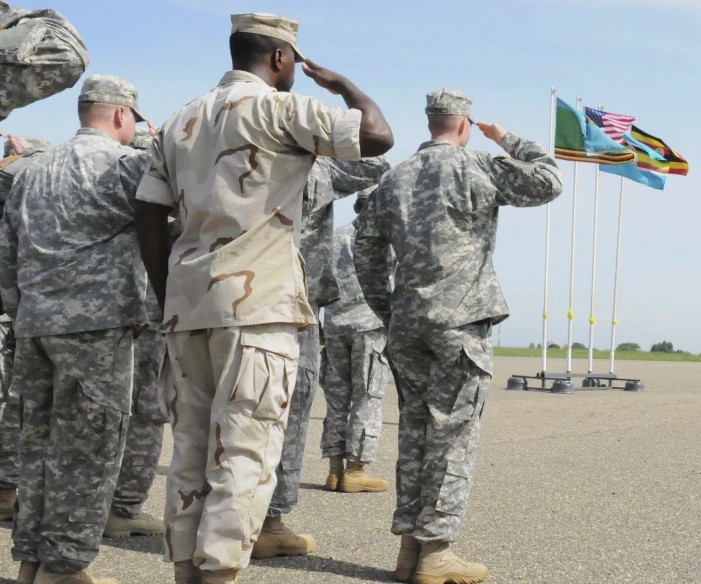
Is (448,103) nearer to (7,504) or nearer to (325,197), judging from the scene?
(325,197)

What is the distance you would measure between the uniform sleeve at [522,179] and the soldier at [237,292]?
1419 millimetres

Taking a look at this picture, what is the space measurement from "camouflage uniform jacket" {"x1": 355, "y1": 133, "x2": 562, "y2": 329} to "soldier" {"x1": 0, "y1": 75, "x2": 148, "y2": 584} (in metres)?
1.38

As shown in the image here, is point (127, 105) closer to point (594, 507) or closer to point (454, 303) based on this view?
point (454, 303)

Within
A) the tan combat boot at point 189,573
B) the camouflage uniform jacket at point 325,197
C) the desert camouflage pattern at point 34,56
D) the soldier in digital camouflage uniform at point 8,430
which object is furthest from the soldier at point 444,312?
the soldier in digital camouflage uniform at point 8,430

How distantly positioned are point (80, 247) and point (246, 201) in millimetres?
1178

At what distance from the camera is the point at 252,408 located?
3533mm

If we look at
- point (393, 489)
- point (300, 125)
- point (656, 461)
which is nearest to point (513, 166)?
point (300, 125)

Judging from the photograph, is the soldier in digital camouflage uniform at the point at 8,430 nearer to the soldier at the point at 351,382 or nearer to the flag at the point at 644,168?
the soldier at the point at 351,382

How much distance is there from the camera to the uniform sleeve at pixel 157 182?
12.8 ft

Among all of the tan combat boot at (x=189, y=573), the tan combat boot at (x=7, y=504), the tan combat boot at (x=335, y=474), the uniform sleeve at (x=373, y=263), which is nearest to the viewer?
the tan combat boot at (x=189, y=573)

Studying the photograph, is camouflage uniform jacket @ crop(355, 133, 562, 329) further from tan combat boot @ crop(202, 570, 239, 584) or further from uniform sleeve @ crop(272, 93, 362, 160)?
tan combat boot @ crop(202, 570, 239, 584)

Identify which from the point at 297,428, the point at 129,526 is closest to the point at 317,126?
the point at 297,428

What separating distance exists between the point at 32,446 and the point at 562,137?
15661mm

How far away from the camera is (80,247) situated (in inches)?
176
